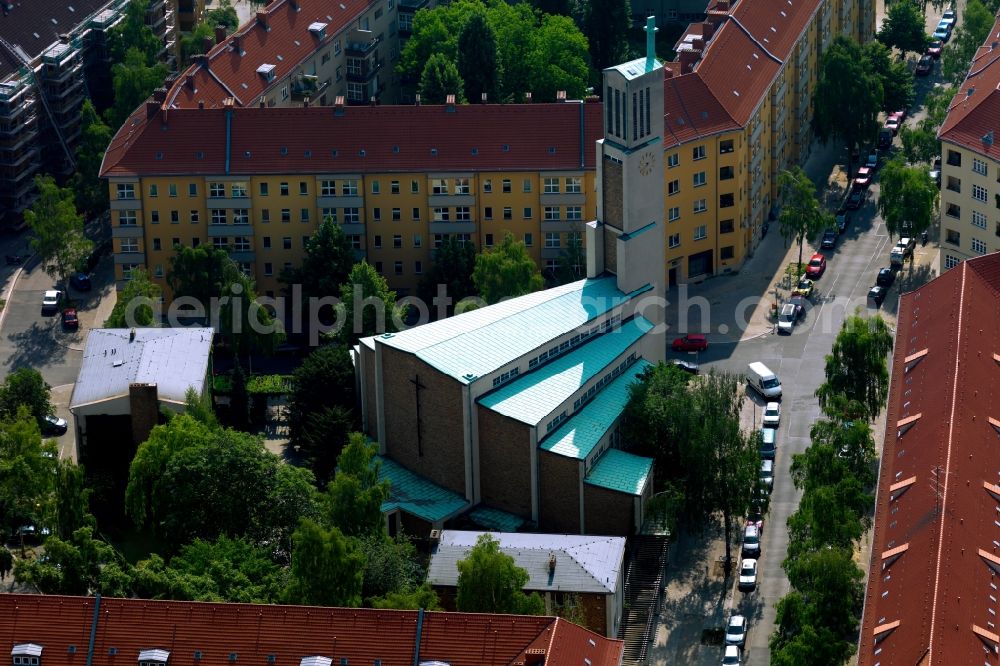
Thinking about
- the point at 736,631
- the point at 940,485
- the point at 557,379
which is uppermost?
the point at 940,485

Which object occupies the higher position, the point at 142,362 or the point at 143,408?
the point at 142,362

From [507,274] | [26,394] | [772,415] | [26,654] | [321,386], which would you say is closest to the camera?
[26,654]

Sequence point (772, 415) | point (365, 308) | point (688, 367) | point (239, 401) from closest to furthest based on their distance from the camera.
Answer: point (772, 415)
point (239, 401)
point (688, 367)
point (365, 308)

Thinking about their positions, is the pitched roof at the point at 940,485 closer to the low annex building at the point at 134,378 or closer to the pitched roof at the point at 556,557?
the pitched roof at the point at 556,557

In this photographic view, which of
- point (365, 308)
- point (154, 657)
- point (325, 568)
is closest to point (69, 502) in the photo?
point (325, 568)

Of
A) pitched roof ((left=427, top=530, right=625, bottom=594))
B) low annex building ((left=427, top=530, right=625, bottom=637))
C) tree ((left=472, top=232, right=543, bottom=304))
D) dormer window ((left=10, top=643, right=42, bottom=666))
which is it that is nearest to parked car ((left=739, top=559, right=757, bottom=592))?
low annex building ((left=427, top=530, right=625, bottom=637))

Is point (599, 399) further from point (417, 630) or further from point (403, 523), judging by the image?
point (417, 630)

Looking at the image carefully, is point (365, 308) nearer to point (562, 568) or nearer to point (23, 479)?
point (23, 479)
